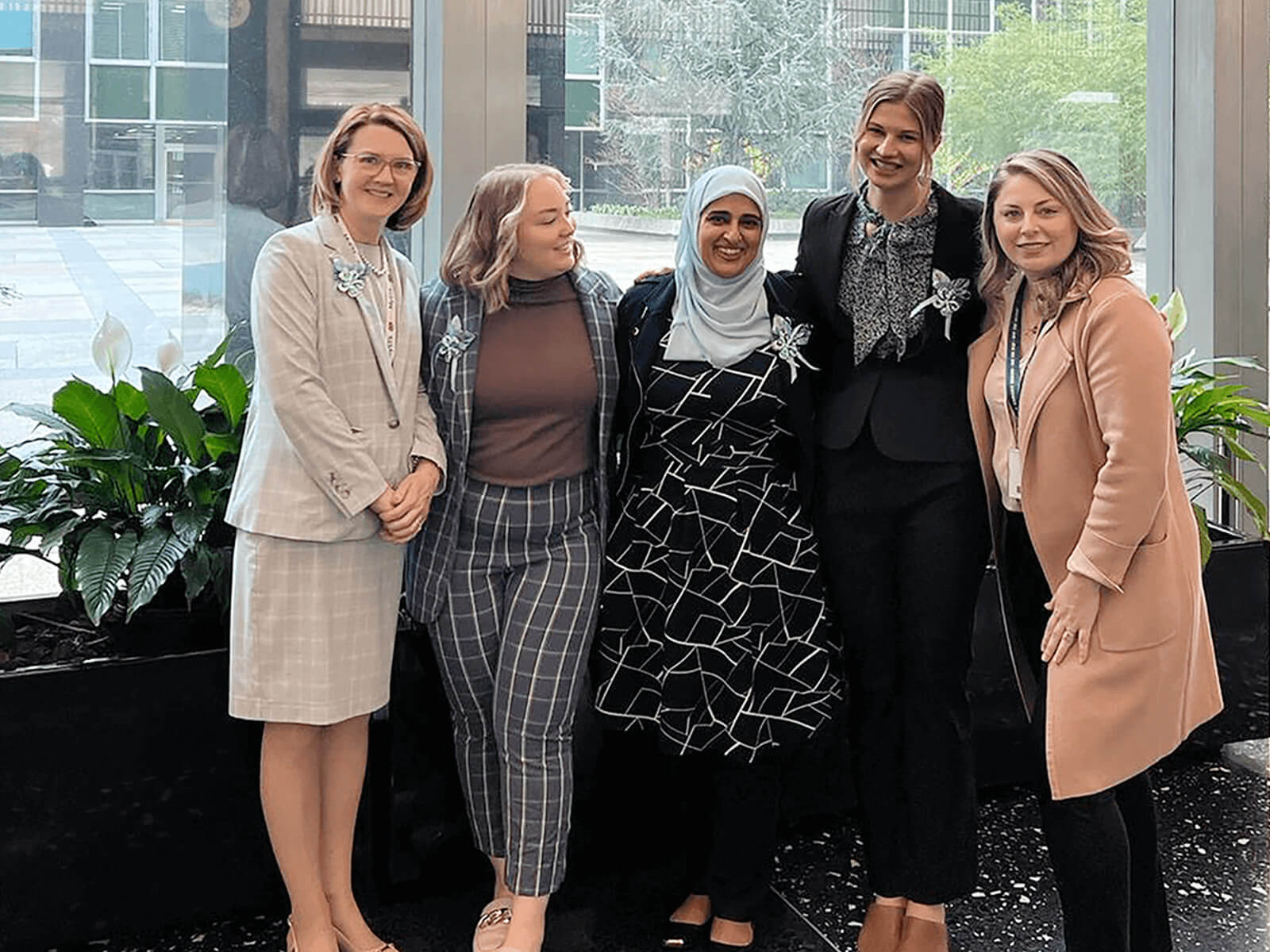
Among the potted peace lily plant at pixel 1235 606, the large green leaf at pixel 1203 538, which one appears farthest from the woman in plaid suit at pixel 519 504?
the potted peace lily plant at pixel 1235 606

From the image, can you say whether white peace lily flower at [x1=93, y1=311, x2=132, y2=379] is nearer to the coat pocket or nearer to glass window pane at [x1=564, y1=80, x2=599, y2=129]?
glass window pane at [x1=564, y1=80, x2=599, y2=129]

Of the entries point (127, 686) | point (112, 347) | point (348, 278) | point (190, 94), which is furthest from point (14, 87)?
point (127, 686)

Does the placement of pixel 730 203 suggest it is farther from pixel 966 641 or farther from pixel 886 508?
pixel 966 641

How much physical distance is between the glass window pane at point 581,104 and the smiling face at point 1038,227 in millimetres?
1400

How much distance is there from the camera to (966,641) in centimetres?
242

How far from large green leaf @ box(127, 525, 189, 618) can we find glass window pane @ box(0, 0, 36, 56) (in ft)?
3.73

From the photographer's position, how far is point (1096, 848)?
2080 millimetres

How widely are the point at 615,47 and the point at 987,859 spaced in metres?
2.06

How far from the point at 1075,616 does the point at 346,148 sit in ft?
4.69

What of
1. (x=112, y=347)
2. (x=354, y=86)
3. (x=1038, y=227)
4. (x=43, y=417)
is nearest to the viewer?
(x=1038, y=227)

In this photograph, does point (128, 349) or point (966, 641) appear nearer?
point (966, 641)

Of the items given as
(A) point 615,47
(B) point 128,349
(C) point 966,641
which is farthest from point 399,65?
(C) point 966,641

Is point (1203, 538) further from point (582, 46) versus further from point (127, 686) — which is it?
point (127, 686)

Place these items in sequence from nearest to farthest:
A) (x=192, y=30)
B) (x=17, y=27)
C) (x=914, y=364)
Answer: (x=914, y=364)
(x=17, y=27)
(x=192, y=30)
